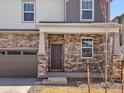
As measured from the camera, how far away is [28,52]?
1048 inches

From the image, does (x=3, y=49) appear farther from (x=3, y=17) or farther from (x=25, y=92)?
(x=25, y=92)

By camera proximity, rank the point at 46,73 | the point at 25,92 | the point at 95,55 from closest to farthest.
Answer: the point at 25,92 → the point at 46,73 → the point at 95,55

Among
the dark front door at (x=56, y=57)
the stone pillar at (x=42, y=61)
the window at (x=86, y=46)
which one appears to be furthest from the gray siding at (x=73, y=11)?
the stone pillar at (x=42, y=61)

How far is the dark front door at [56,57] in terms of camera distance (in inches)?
1053

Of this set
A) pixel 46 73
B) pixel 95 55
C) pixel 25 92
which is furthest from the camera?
pixel 95 55

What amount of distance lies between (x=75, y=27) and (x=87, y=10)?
13.3 feet

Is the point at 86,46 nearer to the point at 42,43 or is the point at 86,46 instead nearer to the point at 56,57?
the point at 56,57

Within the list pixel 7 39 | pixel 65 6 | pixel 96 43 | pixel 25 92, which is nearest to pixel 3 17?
pixel 7 39

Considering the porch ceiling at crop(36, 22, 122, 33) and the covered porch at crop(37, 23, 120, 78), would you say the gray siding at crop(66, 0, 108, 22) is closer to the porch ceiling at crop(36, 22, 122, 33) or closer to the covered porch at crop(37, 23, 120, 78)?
the covered porch at crop(37, 23, 120, 78)

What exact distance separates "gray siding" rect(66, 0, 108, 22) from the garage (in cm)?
434

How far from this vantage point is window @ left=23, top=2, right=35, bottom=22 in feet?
89.3

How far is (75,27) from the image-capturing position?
23.4 m

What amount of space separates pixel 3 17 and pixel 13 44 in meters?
2.38

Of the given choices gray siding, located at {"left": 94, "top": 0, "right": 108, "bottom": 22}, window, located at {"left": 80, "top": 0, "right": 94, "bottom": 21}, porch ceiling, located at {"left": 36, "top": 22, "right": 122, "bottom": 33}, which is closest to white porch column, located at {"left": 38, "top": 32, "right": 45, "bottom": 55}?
porch ceiling, located at {"left": 36, "top": 22, "right": 122, "bottom": 33}
